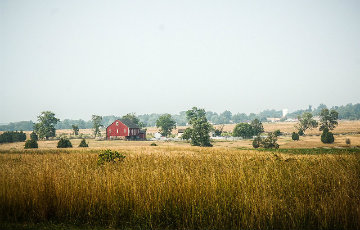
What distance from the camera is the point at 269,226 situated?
5.02 meters

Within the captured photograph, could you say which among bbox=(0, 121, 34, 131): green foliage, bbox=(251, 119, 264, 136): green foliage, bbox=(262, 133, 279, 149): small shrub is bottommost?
bbox=(262, 133, 279, 149): small shrub

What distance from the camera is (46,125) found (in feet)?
227

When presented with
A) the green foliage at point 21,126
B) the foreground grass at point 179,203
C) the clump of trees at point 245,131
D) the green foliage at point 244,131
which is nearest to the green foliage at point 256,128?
the clump of trees at point 245,131

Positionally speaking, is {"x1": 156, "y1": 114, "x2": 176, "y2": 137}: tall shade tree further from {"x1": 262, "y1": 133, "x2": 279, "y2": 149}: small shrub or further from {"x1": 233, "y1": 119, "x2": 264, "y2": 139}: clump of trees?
{"x1": 262, "y1": 133, "x2": 279, "y2": 149}: small shrub

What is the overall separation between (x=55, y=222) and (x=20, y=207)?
112 centimetres

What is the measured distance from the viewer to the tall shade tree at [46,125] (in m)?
66.3

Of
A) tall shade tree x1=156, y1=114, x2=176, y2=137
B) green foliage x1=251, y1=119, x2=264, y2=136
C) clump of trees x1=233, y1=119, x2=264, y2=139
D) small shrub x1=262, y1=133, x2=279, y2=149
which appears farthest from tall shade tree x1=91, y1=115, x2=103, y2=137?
small shrub x1=262, y1=133, x2=279, y2=149

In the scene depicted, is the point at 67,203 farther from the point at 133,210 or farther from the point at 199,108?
the point at 199,108

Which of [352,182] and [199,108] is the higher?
[199,108]

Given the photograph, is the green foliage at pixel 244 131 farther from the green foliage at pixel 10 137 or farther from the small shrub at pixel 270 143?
the green foliage at pixel 10 137

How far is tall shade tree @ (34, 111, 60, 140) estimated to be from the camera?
66.3 meters

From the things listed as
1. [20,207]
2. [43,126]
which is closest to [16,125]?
[43,126]

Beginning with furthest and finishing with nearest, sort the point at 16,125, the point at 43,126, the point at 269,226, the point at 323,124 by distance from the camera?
the point at 16,125, the point at 323,124, the point at 43,126, the point at 269,226

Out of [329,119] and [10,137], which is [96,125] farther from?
[329,119]
